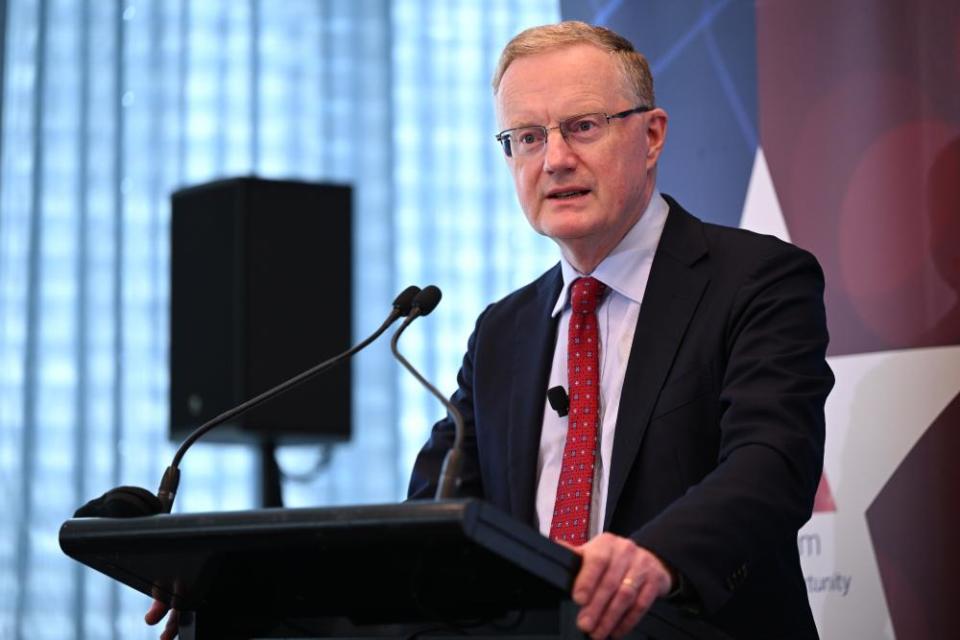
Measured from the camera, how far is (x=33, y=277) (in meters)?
5.14

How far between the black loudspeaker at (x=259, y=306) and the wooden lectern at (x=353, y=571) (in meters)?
2.63

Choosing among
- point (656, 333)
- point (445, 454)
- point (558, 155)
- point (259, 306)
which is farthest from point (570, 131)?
point (259, 306)

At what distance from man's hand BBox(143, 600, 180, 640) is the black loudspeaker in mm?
2443

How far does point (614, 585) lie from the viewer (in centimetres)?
150

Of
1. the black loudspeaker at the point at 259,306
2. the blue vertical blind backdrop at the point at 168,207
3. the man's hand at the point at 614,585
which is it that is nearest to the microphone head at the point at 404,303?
the man's hand at the point at 614,585

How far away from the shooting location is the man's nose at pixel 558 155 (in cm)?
233

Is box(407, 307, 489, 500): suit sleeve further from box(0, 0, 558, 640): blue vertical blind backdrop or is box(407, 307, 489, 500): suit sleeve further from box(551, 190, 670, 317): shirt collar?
box(0, 0, 558, 640): blue vertical blind backdrop

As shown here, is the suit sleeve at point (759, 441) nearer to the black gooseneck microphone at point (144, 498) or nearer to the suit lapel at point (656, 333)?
the suit lapel at point (656, 333)

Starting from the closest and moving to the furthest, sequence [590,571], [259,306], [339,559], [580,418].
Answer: [590,571] → [339,559] → [580,418] → [259,306]

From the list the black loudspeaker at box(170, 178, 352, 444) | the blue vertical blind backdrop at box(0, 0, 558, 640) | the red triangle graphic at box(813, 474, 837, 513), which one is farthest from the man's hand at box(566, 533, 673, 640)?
the blue vertical blind backdrop at box(0, 0, 558, 640)

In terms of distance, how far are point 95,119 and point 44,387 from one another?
105 cm

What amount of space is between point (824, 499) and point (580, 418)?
0.78m

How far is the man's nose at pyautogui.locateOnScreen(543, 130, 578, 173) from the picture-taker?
2.33 m

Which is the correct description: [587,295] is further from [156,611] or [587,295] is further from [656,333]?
[156,611]
